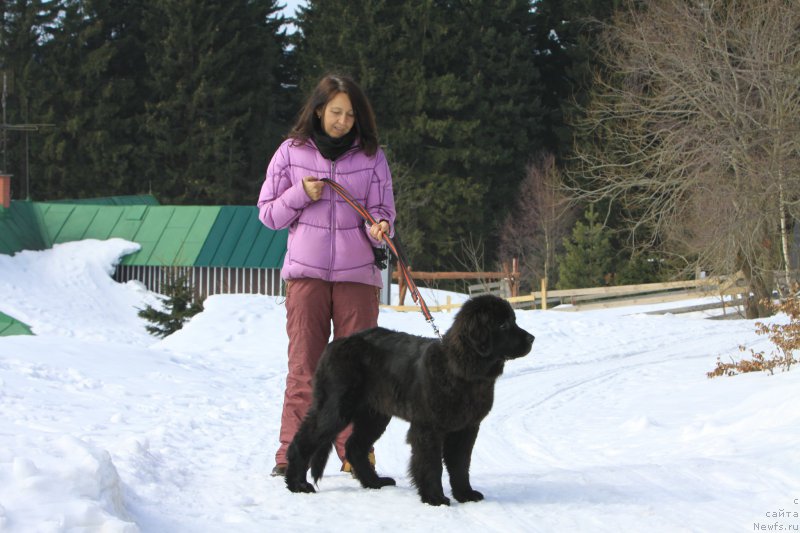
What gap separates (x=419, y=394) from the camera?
15.3ft

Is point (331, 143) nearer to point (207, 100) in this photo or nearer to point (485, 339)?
point (485, 339)

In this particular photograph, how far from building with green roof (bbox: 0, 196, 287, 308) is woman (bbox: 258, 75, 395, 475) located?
60.2 ft

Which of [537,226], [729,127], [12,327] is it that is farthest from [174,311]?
[537,226]

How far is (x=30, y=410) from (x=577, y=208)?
31.4m

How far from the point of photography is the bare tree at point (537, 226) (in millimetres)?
34656

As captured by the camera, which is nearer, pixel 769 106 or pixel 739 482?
pixel 739 482

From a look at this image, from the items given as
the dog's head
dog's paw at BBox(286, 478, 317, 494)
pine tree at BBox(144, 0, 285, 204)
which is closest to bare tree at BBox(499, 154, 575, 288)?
pine tree at BBox(144, 0, 285, 204)

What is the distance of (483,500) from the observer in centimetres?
484

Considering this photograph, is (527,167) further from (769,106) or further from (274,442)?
(274,442)

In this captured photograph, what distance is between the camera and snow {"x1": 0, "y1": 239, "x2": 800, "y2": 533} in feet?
14.3

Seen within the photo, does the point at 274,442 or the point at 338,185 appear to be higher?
the point at 338,185

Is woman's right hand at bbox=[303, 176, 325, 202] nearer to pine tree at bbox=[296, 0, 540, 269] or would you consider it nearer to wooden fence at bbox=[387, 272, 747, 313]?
wooden fence at bbox=[387, 272, 747, 313]

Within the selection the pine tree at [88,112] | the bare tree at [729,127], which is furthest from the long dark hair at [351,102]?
the pine tree at [88,112]

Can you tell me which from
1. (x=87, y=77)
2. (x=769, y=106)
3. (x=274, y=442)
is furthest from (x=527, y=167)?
(x=274, y=442)
